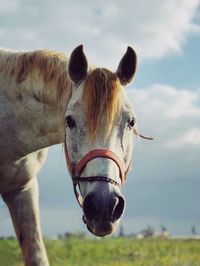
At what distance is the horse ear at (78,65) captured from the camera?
4.75 meters

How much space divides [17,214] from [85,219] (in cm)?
229

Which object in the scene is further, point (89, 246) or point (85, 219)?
point (89, 246)

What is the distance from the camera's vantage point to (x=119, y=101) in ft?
14.6

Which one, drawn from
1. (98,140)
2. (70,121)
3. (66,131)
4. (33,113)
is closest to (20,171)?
(33,113)

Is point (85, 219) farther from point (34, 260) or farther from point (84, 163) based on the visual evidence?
point (34, 260)

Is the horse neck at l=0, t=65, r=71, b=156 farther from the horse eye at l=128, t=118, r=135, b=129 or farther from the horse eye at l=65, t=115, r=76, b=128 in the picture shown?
the horse eye at l=128, t=118, r=135, b=129

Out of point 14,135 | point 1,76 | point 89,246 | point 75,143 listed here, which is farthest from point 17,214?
point 89,246

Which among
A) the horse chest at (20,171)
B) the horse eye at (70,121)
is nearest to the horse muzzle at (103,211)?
the horse eye at (70,121)

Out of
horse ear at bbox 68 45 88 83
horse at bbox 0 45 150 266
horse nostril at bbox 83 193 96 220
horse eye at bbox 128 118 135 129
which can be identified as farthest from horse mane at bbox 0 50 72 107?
horse nostril at bbox 83 193 96 220

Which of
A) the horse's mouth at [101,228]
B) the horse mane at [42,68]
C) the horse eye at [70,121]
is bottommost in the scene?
the horse's mouth at [101,228]

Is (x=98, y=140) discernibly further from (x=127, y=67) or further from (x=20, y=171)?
(x=20, y=171)

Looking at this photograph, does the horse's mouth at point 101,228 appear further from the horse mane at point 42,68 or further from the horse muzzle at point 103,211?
the horse mane at point 42,68

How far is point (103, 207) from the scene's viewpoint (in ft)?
12.4

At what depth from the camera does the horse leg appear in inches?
242
